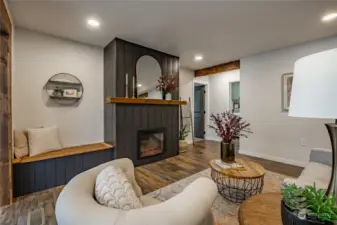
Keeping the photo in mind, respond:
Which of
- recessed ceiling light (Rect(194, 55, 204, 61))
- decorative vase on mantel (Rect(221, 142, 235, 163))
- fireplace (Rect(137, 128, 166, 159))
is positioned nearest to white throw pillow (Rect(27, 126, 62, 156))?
fireplace (Rect(137, 128, 166, 159))

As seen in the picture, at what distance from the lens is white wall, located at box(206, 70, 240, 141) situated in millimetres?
5723

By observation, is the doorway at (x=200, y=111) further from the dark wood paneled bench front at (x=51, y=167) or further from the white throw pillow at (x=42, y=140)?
the white throw pillow at (x=42, y=140)

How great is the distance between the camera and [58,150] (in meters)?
2.89

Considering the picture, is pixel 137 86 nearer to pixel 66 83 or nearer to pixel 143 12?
pixel 66 83

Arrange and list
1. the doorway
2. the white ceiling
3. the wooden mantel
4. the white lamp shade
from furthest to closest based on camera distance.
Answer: the doorway
the wooden mantel
the white ceiling
the white lamp shade

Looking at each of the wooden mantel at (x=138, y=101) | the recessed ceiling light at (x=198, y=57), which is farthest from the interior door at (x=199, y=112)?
the wooden mantel at (x=138, y=101)

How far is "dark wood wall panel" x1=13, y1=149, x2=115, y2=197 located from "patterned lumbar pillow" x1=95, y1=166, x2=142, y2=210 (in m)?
2.03

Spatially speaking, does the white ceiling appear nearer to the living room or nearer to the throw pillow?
the living room

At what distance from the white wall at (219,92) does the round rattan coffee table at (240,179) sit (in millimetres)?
3587

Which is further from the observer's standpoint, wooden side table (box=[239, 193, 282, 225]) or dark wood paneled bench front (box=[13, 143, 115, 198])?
dark wood paneled bench front (box=[13, 143, 115, 198])

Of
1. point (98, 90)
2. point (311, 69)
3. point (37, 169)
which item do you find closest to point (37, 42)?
point (98, 90)

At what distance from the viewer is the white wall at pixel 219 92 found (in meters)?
5.72

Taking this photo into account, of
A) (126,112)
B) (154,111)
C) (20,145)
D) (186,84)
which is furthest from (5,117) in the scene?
(186,84)

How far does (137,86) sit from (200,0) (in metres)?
1.99
